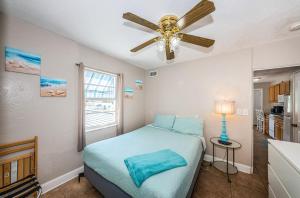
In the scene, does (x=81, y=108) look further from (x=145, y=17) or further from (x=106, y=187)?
(x=145, y=17)

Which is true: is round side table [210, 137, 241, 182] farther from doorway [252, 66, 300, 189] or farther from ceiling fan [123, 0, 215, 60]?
ceiling fan [123, 0, 215, 60]

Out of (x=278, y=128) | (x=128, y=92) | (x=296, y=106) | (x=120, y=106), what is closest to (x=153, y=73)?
(x=128, y=92)

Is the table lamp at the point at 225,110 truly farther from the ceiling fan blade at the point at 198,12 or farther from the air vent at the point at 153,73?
the air vent at the point at 153,73

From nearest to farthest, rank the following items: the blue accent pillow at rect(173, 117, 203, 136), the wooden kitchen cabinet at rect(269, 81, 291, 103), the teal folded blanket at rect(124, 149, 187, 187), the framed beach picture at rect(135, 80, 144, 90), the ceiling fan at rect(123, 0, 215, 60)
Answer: the ceiling fan at rect(123, 0, 215, 60), the teal folded blanket at rect(124, 149, 187, 187), the blue accent pillow at rect(173, 117, 203, 136), the wooden kitchen cabinet at rect(269, 81, 291, 103), the framed beach picture at rect(135, 80, 144, 90)

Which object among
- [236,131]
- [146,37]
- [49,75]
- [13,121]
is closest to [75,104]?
[49,75]

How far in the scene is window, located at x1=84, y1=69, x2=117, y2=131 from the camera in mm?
2375

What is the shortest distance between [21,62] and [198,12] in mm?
2191

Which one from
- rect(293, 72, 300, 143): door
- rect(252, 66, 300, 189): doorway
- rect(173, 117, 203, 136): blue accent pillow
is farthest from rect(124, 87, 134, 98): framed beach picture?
rect(293, 72, 300, 143): door

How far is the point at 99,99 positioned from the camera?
8.42ft

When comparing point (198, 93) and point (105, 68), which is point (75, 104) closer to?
point (105, 68)

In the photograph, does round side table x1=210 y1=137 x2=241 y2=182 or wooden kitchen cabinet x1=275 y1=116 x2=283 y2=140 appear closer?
round side table x1=210 y1=137 x2=241 y2=182

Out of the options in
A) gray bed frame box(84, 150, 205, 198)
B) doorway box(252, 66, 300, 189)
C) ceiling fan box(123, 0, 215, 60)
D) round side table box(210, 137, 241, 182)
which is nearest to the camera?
ceiling fan box(123, 0, 215, 60)

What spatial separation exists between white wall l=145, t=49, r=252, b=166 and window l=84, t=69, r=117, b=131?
130cm

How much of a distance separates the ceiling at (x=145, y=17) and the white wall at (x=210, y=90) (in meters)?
0.47
